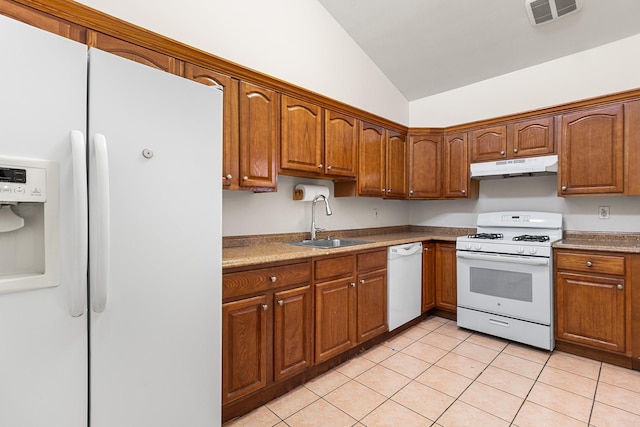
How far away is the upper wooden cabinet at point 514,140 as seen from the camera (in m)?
2.94

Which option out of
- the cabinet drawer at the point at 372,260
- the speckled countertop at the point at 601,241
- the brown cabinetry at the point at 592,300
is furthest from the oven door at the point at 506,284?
the cabinet drawer at the point at 372,260

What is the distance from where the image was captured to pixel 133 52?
163cm

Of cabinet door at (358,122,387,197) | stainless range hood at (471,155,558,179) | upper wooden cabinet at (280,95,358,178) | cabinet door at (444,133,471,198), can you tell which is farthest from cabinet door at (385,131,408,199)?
stainless range hood at (471,155,558,179)

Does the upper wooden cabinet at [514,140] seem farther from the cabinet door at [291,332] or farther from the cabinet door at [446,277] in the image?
the cabinet door at [291,332]

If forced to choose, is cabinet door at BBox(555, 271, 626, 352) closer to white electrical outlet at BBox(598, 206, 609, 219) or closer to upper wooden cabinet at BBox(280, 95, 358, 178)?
white electrical outlet at BBox(598, 206, 609, 219)

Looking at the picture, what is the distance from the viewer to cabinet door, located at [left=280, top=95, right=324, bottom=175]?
2.35m

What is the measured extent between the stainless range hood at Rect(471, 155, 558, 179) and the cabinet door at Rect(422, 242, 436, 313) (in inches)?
35.7

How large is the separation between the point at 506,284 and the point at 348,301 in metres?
1.49

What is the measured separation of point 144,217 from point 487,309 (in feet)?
9.62

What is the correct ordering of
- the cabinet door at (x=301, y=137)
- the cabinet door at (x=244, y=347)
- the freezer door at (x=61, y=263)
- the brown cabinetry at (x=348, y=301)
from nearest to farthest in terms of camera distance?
the freezer door at (x=61, y=263) < the cabinet door at (x=244, y=347) < the brown cabinetry at (x=348, y=301) < the cabinet door at (x=301, y=137)

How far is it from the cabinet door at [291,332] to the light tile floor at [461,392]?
20 centimetres

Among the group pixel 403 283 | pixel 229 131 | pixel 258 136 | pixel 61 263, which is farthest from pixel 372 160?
pixel 61 263

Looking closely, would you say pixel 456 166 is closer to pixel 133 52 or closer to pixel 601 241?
pixel 601 241

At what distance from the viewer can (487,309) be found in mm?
2908
